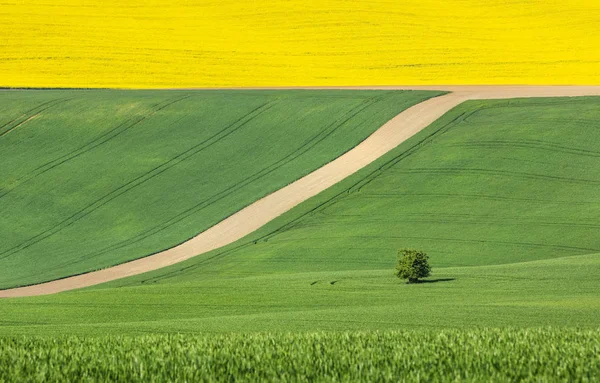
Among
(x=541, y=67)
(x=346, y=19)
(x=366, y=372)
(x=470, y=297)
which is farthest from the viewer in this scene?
(x=346, y=19)

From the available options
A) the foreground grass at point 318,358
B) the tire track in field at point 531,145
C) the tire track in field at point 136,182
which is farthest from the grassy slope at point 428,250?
the tire track in field at point 136,182

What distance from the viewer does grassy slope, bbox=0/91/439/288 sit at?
38.9 m

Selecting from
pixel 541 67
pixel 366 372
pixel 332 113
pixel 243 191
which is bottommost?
pixel 366 372

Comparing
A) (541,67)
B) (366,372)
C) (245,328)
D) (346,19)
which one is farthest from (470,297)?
(346,19)

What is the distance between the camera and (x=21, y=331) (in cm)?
1844

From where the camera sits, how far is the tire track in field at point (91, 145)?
4462cm

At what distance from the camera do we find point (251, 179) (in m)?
43.8

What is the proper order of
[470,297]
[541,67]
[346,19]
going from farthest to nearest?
1. [346,19]
2. [541,67]
3. [470,297]

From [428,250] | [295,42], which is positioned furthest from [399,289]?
[295,42]

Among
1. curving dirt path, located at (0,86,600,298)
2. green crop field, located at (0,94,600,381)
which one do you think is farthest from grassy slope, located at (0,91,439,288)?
green crop field, located at (0,94,600,381)

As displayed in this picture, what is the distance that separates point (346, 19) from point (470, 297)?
171 ft

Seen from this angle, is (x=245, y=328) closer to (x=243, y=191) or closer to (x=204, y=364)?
(x=204, y=364)

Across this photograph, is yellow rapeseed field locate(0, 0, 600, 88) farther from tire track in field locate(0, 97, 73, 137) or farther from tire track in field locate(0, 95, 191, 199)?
tire track in field locate(0, 95, 191, 199)

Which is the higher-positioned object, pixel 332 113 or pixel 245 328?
pixel 332 113
